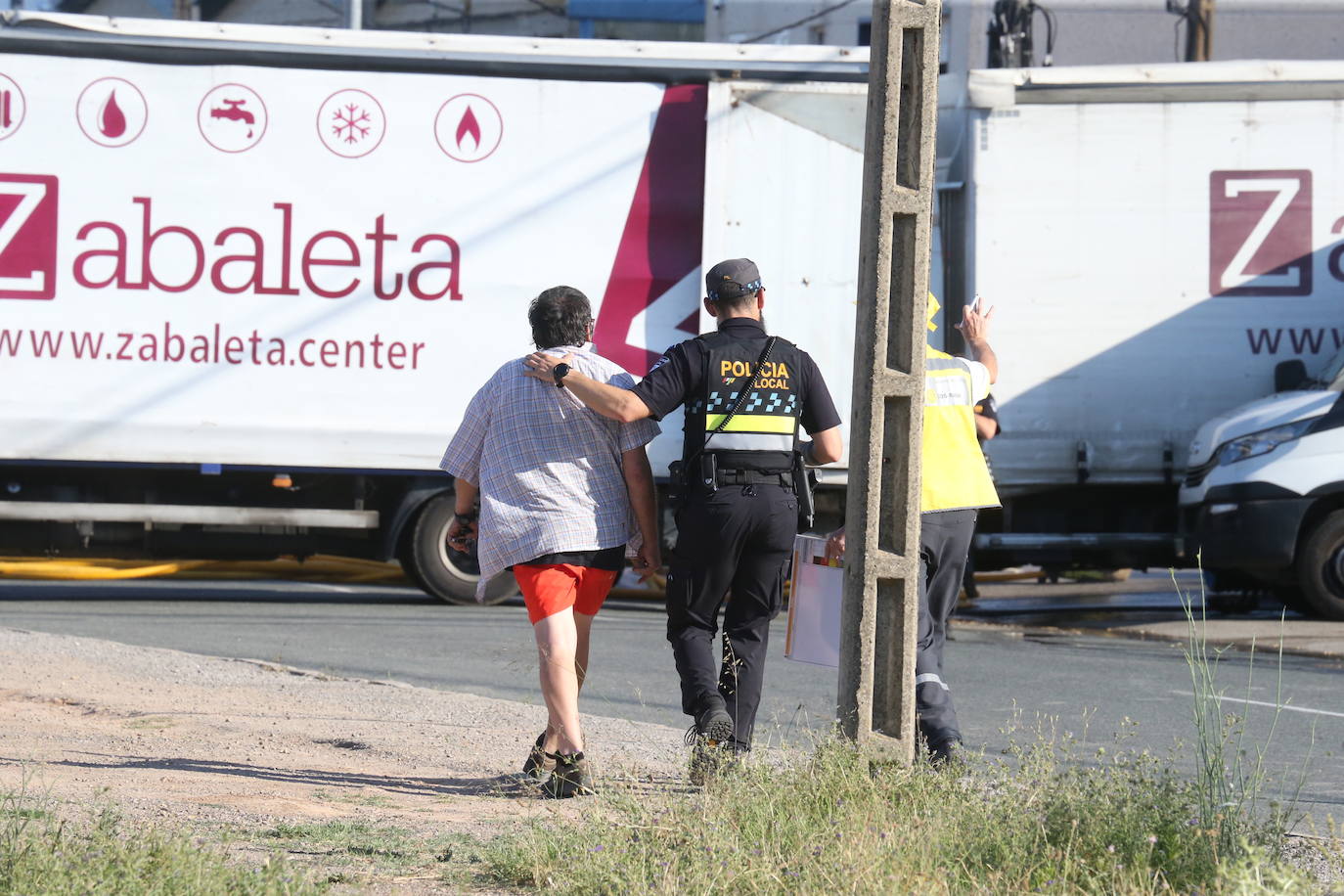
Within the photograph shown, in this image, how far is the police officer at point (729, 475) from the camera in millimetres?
5516

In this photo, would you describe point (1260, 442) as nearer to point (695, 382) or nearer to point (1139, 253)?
point (1139, 253)

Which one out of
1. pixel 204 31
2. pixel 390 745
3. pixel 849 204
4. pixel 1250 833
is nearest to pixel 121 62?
pixel 204 31

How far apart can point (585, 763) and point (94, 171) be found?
7570mm

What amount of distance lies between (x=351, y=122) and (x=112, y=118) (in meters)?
1.57

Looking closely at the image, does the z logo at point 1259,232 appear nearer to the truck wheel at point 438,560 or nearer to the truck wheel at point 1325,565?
the truck wheel at point 1325,565

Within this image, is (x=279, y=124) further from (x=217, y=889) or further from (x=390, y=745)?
(x=217, y=889)

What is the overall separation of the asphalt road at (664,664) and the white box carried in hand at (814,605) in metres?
→ 0.94

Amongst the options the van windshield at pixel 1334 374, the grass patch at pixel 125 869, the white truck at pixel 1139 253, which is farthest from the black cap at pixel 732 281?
the van windshield at pixel 1334 374

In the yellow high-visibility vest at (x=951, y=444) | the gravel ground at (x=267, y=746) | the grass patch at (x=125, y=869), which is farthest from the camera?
the yellow high-visibility vest at (x=951, y=444)

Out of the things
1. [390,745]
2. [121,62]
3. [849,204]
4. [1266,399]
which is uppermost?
[121,62]

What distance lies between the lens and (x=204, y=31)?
1145 centimetres

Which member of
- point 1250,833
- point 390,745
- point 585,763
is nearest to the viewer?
point 1250,833

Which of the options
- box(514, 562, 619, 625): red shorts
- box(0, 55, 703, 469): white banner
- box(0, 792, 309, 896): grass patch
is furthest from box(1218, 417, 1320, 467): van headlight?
box(0, 792, 309, 896): grass patch

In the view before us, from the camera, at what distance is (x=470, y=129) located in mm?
11781
